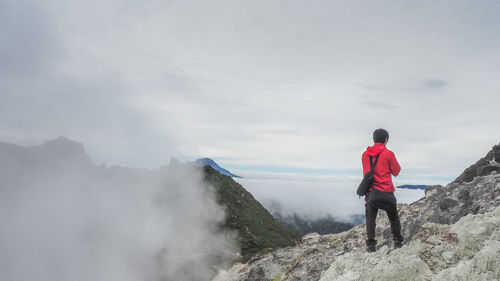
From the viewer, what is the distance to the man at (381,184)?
12.5 m

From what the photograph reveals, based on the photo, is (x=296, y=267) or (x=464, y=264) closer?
(x=464, y=264)

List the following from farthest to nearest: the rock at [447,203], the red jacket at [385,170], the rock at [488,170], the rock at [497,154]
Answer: the rock at [497,154] < the rock at [488,170] < the rock at [447,203] < the red jacket at [385,170]

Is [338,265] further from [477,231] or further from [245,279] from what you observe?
[245,279]

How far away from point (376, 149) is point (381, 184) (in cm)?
142

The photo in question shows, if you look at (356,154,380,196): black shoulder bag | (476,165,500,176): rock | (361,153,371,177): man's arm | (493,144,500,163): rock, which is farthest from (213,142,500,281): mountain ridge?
(493,144,500,163): rock

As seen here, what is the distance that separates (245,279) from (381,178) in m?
22.4

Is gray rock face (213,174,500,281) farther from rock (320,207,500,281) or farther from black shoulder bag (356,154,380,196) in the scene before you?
black shoulder bag (356,154,380,196)

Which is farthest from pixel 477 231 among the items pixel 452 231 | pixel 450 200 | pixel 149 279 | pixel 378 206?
pixel 149 279

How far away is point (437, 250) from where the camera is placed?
1139 cm

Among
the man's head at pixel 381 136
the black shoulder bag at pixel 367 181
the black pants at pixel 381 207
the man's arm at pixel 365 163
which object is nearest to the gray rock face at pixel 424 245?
the black pants at pixel 381 207

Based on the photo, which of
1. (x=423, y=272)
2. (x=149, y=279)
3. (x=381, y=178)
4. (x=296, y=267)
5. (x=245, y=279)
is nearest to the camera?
(x=423, y=272)

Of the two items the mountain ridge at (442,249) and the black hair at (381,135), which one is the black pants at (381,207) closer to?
the mountain ridge at (442,249)

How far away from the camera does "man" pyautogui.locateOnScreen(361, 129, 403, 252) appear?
12.5 m

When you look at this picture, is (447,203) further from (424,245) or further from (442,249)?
(442,249)
